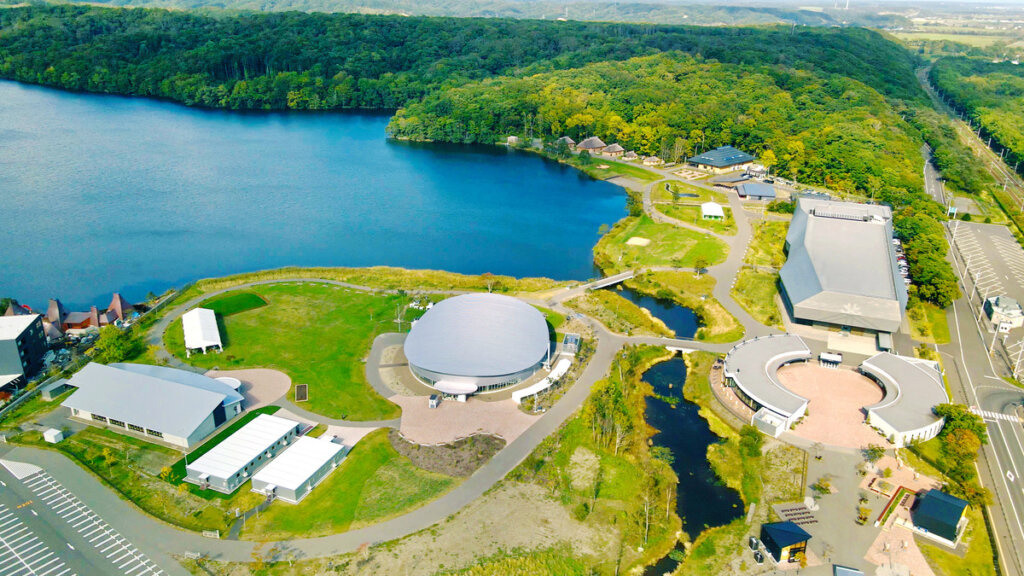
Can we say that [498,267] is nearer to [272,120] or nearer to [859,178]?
[859,178]

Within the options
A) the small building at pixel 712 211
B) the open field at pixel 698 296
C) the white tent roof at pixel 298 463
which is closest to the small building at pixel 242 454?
the white tent roof at pixel 298 463

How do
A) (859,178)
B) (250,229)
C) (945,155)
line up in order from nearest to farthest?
(250,229)
(859,178)
(945,155)

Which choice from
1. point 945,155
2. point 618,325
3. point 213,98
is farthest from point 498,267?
point 213,98

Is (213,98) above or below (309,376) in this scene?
above

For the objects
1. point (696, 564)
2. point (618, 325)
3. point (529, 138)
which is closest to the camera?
point (696, 564)

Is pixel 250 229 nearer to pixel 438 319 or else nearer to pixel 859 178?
pixel 438 319

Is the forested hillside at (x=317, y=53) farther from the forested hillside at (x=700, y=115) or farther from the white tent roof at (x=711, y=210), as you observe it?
the white tent roof at (x=711, y=210)

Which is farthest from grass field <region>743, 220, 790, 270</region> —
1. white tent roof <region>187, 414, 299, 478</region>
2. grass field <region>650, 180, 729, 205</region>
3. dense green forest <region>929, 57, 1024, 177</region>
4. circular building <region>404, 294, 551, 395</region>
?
dense green forest <region>929, 57, 1024, 177</region>

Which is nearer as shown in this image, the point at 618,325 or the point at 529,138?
the point at 618,325
